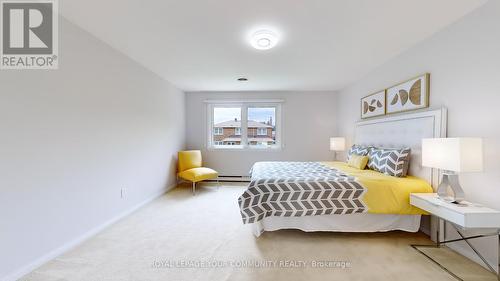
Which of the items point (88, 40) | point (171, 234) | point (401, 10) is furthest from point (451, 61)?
point (88, 40)

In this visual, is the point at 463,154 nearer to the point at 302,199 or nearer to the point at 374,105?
the point at 302,199

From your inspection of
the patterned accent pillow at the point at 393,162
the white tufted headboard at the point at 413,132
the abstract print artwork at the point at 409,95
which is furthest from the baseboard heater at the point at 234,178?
the abstract print artwork at the point at 409,95

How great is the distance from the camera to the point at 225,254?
79.8 inches

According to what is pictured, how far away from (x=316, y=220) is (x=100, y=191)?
2.56 m

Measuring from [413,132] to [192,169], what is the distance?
12.4 ft

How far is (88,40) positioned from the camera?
2.28 m

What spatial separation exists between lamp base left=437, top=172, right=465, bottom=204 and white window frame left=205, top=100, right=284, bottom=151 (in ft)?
10.9

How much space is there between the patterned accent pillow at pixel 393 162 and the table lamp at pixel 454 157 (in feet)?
1.88

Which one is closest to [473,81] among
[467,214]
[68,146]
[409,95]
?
[409,95]

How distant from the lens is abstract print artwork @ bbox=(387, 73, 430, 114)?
2.43 metres

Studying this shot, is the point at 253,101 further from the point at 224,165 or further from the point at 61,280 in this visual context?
the point at 61,280

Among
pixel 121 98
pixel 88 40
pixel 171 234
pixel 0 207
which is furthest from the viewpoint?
pixel 121 98

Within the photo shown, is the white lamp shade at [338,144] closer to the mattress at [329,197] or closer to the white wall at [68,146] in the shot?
Result: the mattress at [329,197]

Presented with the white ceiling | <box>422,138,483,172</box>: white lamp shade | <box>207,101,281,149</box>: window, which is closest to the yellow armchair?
<box>207,101,281,149</box>: window
